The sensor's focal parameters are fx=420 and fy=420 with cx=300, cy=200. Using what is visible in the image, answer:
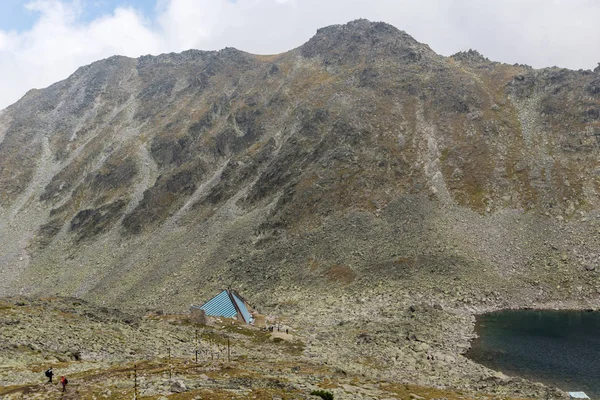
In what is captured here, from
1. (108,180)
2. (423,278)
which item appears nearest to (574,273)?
(423,278)

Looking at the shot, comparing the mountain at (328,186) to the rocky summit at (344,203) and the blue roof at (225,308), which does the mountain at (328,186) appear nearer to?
the rocky summit at (344,203)

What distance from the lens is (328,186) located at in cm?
8738

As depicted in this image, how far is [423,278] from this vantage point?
6369cm

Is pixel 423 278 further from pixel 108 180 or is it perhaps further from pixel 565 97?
pixel 108 180

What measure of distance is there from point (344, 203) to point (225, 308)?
37.5 meters

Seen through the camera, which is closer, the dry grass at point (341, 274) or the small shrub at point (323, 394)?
the small shrub at point (323, 394)

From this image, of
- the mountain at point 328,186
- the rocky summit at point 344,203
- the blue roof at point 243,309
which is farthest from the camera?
the mountain at point 328,186

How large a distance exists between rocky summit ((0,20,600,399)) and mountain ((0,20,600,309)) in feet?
1.44

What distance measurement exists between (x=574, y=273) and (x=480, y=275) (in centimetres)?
1356

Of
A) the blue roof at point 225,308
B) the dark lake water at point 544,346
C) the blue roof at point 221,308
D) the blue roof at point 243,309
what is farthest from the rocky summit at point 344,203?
the blue roof at point 221,308

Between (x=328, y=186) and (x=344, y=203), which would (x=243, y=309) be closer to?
(x=344, y=203)

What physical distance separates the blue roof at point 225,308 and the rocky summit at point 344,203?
19.5 ft

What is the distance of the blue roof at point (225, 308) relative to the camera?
51331 mm

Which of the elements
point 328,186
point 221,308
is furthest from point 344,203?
point 221,308
